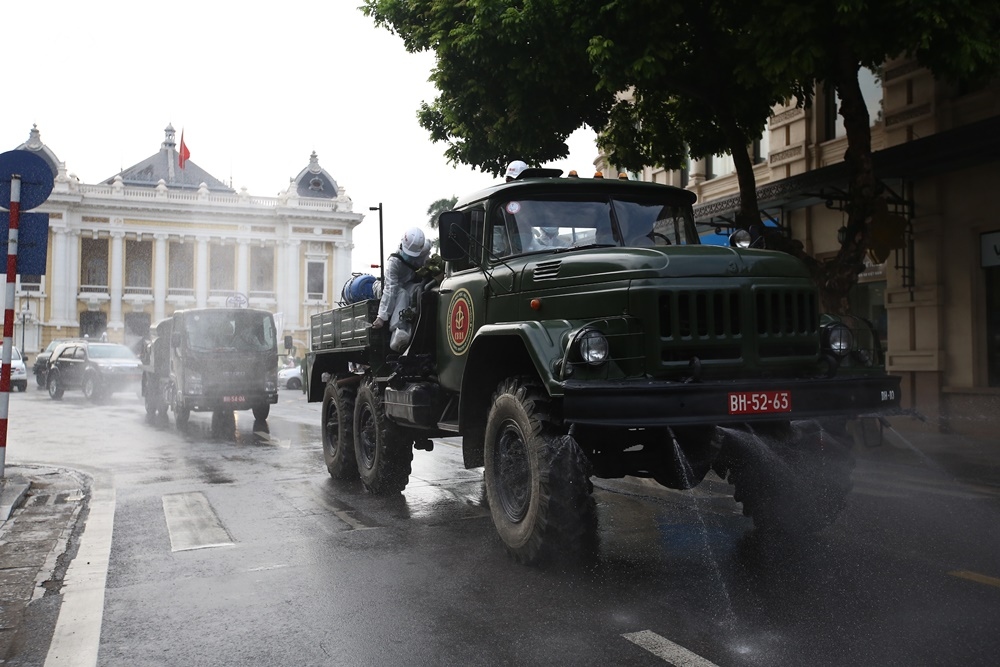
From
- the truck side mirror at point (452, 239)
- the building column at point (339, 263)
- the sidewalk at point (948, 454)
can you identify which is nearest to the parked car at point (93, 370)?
the sidewalk at point (948, 454)

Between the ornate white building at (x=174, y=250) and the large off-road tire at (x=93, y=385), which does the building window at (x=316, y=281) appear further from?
the large off-road tire at (x=93, y=385)

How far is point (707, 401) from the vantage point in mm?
5277

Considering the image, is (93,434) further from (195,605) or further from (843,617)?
(843,617)

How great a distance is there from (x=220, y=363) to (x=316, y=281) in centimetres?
5912

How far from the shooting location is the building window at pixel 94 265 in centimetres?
7200

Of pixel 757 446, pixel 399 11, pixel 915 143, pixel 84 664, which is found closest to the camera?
pixel 84 664

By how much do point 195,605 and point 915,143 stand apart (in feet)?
42.8

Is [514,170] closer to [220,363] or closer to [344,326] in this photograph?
[344,326]

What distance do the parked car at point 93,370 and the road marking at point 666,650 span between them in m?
26.0

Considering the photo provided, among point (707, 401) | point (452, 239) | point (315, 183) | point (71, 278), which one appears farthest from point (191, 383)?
point (315, 183)

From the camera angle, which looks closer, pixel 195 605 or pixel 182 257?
pixel 195 605

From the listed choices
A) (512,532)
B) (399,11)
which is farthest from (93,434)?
(512,532)

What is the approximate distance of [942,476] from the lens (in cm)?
1000

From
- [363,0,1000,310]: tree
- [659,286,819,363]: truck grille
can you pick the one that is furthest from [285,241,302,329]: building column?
[659,286,819,363]: truck grille
